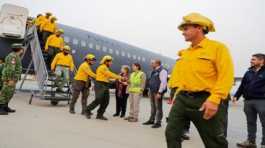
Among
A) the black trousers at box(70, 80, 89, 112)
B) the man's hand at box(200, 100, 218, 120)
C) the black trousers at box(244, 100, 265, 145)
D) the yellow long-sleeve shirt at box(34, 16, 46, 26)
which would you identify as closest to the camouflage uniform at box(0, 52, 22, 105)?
the black trousers at box(70, 80, 89, 112)

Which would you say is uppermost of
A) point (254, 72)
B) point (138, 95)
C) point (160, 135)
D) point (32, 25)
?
point (32, 25)

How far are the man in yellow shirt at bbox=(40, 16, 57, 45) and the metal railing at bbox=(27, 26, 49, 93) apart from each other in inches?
15.9

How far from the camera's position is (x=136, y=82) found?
923cm

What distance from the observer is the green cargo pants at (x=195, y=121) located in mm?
3082

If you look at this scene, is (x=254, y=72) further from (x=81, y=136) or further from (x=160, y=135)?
(x=81, y=136)

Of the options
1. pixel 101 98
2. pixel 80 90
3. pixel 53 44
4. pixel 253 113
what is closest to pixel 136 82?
pixel 101 98

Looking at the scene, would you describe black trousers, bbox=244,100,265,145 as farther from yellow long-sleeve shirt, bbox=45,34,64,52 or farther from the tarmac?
yellow long-sleeve shirt, bbox=45,34,64,52

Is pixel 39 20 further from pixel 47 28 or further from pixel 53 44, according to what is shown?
pixel 53 44

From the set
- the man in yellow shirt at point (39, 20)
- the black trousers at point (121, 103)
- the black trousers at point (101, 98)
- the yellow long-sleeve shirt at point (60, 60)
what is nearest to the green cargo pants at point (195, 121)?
the black trousers at point (101, 98)

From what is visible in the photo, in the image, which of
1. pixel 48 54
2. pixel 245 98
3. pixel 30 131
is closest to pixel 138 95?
pixel 245 98

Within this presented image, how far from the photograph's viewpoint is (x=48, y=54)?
41.2 feet

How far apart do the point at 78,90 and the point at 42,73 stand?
231 centimetres

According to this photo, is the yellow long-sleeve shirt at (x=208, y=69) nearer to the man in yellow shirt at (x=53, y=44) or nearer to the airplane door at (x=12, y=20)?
the man in yellow shirt at (x=53, y=44)

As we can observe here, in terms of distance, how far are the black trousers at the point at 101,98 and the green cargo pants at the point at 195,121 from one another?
5463 mm
